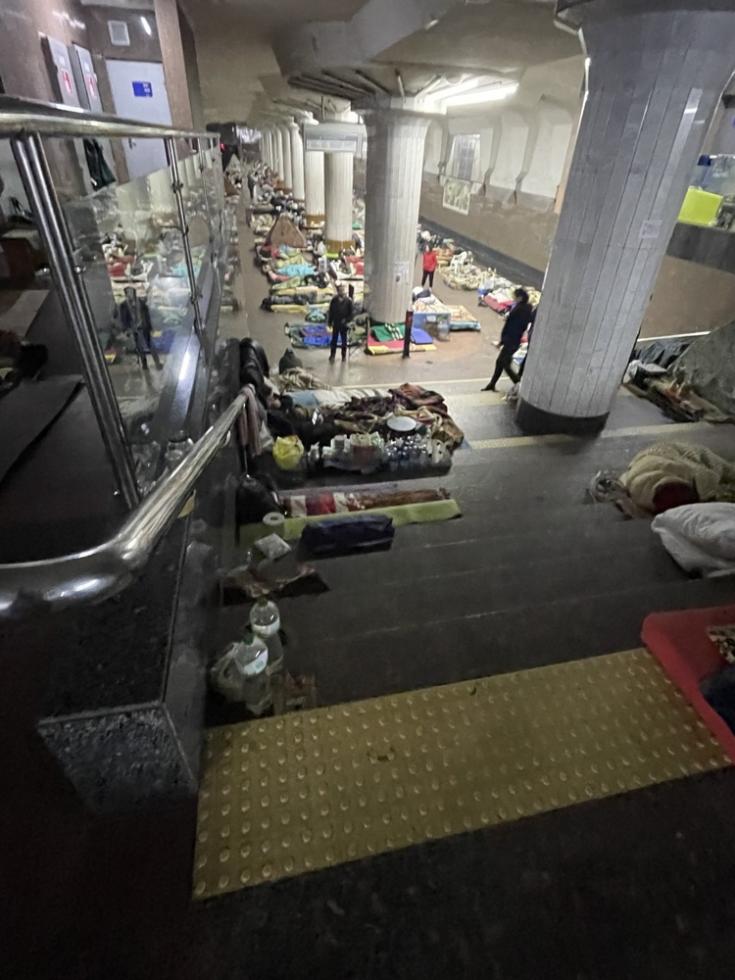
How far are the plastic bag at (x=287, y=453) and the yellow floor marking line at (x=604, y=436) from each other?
83.2 inches

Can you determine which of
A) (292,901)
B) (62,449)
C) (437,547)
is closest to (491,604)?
(437,547)

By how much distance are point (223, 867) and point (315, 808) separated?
33cm

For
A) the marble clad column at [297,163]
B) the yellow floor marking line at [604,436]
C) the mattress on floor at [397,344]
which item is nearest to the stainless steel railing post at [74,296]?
the yellow floor marking line at [604,436]

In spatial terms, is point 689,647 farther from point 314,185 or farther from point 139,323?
point 314,185

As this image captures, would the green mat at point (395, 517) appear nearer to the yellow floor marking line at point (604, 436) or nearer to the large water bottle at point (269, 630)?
the large water bottle at point (269, 630)

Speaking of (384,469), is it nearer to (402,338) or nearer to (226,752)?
(226,752)

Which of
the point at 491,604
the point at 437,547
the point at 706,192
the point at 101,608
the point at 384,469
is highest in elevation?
the point at 706,192

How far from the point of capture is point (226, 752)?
1.81 m

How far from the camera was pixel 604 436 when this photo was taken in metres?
5.77

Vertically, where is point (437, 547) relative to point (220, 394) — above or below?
below

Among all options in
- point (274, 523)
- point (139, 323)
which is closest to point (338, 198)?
point (139, 323)

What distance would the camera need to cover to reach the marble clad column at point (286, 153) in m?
28.1

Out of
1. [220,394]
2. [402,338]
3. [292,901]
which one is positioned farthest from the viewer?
[402,338]

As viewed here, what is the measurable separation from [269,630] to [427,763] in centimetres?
80
